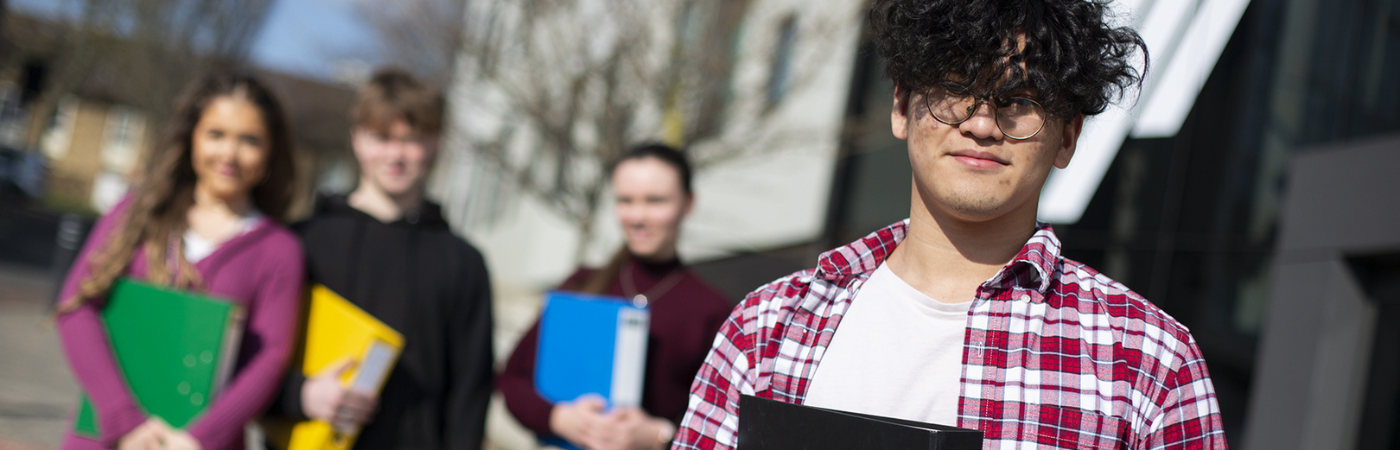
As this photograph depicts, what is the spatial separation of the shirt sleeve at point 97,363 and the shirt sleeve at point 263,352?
0.20 m

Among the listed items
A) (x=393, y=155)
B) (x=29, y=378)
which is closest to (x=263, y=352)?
(x=393, y=155)

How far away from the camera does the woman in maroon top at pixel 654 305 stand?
3324mm

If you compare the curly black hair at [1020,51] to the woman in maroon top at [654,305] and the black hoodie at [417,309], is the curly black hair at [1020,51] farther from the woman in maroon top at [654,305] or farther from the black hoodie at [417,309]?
the black hoodie at [417,309]

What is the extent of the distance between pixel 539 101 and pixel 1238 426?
5.50m

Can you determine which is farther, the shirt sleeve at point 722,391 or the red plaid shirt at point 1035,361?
the shirt sleeve at point 722,391

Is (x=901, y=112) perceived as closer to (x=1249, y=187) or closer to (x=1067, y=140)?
(x=1067, y=140)

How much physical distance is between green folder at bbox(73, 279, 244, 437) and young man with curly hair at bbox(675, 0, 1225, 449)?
187cm

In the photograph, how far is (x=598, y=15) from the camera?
26.5 feet

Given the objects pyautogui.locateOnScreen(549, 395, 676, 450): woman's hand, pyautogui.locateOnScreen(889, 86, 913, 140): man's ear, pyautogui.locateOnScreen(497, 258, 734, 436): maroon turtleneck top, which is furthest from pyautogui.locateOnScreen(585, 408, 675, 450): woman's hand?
pyautogui.locateOnScreen(889, 86, 913, 140): man's ear

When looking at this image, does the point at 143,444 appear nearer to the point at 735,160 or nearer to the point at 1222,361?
the point at 1222,361

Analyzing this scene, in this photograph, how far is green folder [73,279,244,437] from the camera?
2947mm

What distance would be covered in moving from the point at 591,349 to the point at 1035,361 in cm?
198

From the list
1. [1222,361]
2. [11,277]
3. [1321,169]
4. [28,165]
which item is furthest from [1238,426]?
[28,165]

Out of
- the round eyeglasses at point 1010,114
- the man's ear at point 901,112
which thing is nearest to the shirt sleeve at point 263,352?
the man's ear at point 901,112
